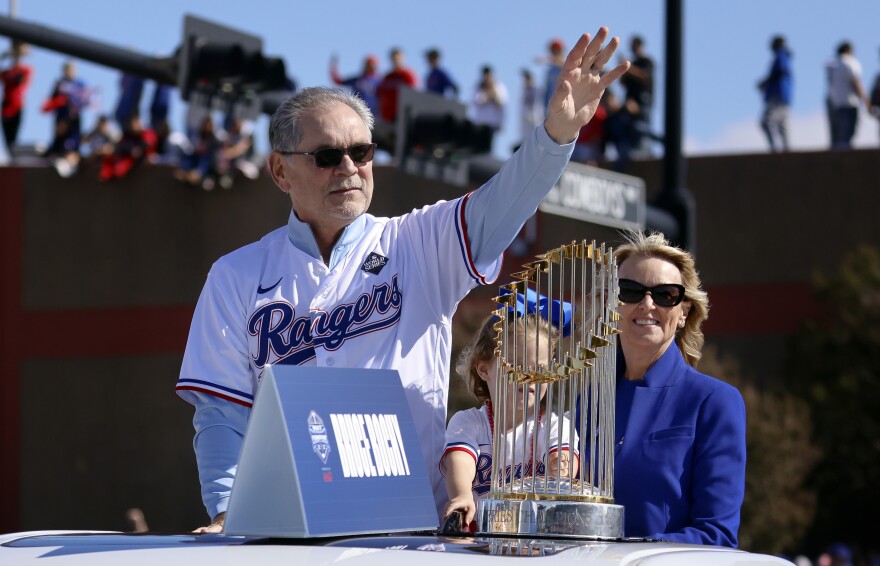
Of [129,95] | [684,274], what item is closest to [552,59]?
[129,95]

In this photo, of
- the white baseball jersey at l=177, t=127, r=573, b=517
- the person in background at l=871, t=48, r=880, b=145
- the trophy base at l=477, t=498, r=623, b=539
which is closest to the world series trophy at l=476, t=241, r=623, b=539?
the trophy base at l=477, t=498, r=623, b=539

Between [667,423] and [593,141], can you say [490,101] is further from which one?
[667,423]

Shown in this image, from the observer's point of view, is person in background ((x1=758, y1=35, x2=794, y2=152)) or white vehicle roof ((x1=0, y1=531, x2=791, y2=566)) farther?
person in background ((x1=758, y1=35, x2=794, y2=152))

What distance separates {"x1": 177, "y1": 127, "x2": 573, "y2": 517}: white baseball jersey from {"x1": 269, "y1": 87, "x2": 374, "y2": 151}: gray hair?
0.68ft

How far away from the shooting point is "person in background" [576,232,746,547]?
3.88m

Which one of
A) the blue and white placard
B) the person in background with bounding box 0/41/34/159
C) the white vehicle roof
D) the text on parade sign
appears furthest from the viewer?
the person in background with bounding box 0/41/34/159

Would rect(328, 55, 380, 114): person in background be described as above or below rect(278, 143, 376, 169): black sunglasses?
above

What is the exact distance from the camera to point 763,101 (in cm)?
2038

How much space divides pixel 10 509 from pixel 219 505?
23.9m

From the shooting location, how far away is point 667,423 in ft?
13.2

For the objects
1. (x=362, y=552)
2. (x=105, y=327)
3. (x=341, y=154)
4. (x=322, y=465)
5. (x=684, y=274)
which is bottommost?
(x=362, y=552)

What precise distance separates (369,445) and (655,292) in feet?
4.92

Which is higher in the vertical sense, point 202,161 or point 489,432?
point 202,161

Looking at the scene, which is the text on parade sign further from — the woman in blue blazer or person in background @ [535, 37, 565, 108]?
person in background @ [535, 37, 565, 108]
